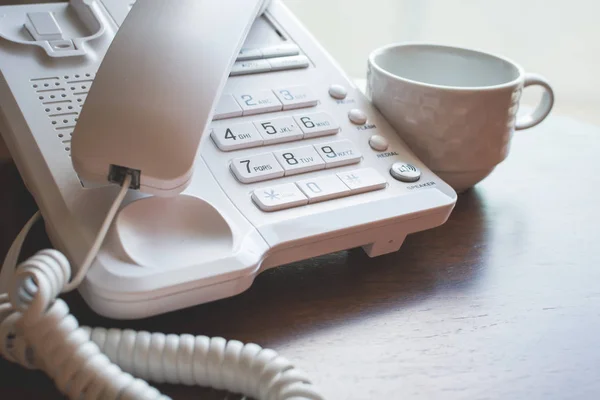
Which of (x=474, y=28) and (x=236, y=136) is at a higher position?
(x=236, y=136)

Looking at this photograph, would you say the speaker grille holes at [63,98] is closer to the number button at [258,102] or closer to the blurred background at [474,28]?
the number button at [258,102]

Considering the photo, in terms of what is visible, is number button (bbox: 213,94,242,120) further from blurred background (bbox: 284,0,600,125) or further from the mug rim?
blurred background (bbox: 284,0,600,125)

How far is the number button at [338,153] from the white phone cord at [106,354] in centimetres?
15

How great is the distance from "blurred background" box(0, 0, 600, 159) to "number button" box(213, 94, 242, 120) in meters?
0.50

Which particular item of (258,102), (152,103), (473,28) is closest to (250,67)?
(258,102)

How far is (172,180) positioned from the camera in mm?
346

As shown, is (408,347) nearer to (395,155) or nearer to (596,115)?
(395,155)

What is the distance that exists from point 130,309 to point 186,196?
0.08 m

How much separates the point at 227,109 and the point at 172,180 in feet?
0.38

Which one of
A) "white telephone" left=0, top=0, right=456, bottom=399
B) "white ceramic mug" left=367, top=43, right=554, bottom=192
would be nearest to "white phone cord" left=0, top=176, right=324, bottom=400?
"white telephone" left=0, top=0, right=456, bottom=399

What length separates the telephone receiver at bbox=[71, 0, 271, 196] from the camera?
346mm

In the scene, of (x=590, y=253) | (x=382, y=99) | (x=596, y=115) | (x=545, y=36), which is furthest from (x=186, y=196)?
(x=596, y=115)

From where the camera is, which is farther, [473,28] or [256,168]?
[473,28]

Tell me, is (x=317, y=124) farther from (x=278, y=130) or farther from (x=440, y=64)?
(x=440, y=64)
